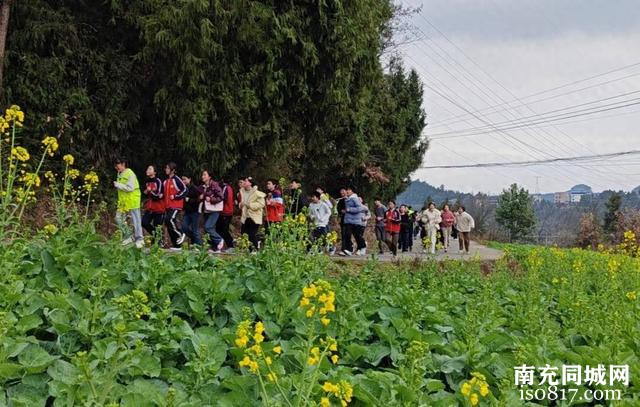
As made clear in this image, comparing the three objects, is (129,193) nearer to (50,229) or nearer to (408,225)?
(50,229)

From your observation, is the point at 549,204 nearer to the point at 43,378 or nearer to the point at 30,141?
the point at 30,141

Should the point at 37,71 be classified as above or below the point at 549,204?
below

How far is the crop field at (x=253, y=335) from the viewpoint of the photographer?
2.36 m

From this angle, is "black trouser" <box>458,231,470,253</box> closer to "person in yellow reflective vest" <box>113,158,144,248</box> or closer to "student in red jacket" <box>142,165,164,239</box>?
"student in red jacket" <box>142,165,164,239</box>

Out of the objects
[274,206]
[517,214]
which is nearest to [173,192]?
[274,206]

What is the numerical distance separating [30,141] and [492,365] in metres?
10.7

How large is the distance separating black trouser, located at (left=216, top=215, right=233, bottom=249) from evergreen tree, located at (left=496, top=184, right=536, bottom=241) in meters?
41.6

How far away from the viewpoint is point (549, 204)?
4119 inches

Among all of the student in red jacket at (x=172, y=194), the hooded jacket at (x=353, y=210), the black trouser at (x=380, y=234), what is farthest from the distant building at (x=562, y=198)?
the student in red jacket at (x=172, y=194)

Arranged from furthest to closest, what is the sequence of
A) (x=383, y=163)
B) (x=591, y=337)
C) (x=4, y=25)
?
(x=383, y=163) → (x=4, y=25) → (x=591, y=337)

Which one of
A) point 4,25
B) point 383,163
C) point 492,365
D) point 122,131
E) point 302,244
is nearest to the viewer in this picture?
point 492,365

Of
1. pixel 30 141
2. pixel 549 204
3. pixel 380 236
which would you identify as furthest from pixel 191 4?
pixel 549 204

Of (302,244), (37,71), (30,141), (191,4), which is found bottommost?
(302,244)

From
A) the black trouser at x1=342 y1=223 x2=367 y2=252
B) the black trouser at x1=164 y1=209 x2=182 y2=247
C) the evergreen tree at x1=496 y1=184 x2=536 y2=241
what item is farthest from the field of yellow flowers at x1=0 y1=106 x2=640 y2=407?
the evergreen tree at x1=496 y1=184 x2=536 y2=241
